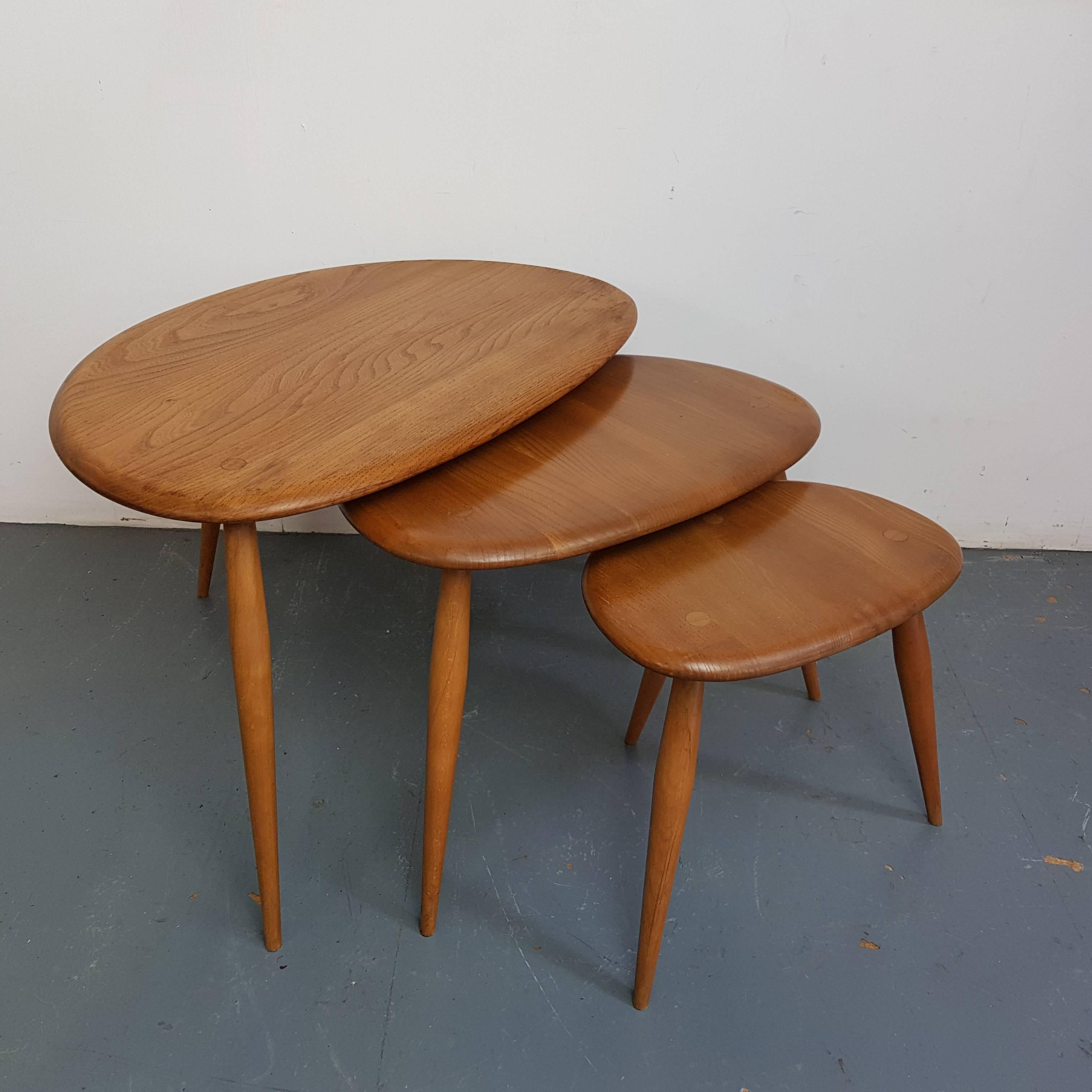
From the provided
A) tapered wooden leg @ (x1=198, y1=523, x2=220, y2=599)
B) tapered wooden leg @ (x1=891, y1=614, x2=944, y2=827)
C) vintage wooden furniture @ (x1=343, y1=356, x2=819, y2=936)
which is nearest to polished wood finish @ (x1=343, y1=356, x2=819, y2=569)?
vintage wooden furniture @ (x1=343, y1=356, x2=819, y2=936)

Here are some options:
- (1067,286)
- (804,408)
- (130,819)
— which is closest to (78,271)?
(130,819)

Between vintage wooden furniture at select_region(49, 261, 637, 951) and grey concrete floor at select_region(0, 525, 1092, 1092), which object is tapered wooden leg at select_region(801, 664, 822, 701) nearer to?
grey concrete floor at select_region(0, 525, 1092, 1092)

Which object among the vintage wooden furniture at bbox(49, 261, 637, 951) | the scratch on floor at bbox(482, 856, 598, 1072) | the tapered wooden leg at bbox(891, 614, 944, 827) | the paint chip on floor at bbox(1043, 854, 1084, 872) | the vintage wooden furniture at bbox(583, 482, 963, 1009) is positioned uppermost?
the vintage wooden furniture at bbox(49, 261, 637, 951)

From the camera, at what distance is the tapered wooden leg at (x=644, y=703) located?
1.46m

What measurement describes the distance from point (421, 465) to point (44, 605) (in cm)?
116

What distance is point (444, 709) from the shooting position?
1.14 m

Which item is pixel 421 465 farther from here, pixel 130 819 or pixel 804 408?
pixel 130 819

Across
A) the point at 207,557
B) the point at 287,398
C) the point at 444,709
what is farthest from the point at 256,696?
the point at 207,557

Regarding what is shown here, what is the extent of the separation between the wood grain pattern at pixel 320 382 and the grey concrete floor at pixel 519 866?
1.97 feet

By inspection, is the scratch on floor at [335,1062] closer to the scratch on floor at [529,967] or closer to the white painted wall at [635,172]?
the scratch on floor at [529,967]

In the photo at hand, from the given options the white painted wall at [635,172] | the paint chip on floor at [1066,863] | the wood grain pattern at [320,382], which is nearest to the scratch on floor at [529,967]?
the wood grain pattern at [320,382]

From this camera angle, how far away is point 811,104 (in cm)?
169

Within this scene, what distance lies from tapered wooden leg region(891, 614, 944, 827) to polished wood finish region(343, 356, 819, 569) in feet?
0.95

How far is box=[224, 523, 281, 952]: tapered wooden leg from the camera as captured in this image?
41.6 inches
